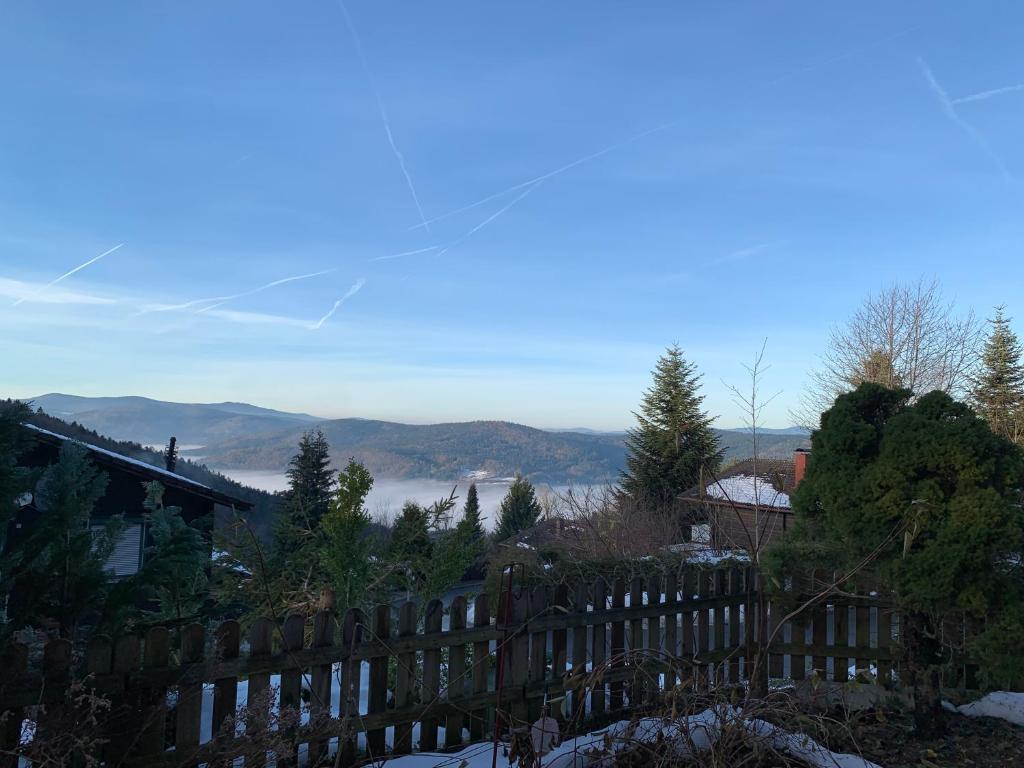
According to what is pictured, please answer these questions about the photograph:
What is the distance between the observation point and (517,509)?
130ft

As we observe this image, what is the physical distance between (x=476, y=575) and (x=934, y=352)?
20628 mm

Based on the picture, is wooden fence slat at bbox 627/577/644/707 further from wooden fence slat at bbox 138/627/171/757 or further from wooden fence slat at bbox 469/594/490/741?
wooden fence slat at bbox 138/627/171/757

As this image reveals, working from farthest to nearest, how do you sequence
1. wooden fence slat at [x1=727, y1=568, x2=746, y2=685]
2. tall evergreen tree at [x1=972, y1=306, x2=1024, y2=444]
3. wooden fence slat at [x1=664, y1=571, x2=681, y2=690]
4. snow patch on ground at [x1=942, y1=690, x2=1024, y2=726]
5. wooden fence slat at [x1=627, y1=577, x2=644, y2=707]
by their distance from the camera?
tall evergreen tree at [x1=972, y1=306, x2=1024, y2=444] → wooden fence slat at [x1=727, y1=568, x2=746, y2=685] → wooden fence slat at [x1=664, y1=571, x2=681, y2=690] → snow patch on ground at [x1=942, y1=690, x2=1024, y2=726] → wooden fence slat at [x1=627, y1=577, x2=644, y2=707]

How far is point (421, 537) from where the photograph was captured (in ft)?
25.2

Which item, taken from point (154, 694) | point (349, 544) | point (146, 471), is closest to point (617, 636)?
point (349, 544)

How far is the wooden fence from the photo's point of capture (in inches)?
113

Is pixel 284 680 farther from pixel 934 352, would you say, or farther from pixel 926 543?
pixel 934 352

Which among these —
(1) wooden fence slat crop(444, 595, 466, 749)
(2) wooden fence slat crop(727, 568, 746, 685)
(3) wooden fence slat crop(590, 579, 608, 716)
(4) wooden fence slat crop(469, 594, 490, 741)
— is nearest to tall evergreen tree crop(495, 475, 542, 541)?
(2) wooden fence slat crop(727, 568, 746, 685)

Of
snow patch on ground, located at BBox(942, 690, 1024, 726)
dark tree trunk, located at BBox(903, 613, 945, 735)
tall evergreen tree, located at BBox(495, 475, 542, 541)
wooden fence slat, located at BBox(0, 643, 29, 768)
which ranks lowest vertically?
Answer: tall evergreen tree, located at BBox(495, 475, 542, 541)

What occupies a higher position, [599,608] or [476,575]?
[599,608]

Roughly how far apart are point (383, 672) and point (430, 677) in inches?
13.5

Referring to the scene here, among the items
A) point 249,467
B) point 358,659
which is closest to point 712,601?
point 358,659

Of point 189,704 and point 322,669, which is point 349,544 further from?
point 189,704

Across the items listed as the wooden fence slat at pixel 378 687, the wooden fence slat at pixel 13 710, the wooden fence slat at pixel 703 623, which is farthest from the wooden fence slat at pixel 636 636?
the wooden fence slat at pixel 13 710
